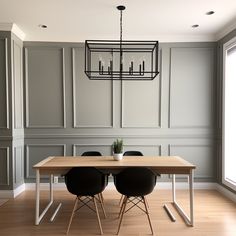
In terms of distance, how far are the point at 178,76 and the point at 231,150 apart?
1656 millimetres

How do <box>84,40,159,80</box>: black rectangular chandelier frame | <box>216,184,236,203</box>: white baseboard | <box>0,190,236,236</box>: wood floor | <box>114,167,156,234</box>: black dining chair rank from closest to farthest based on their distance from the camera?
<box>114,167,156,234</box>: black dining chair, <box>0,190,236,236</box>: wood floor, <box>84,40,159,80</box>: black rectangular chandelier frame, <box>216,184,236,203</box>: white baseboard

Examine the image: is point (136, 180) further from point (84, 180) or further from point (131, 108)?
point (131, 108)

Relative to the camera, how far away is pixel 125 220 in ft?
10.3

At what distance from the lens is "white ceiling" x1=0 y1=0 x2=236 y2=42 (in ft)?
10.5


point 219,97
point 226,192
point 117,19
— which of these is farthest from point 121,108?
point 226,192

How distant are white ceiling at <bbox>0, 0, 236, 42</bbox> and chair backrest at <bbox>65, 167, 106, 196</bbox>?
218 centimetres

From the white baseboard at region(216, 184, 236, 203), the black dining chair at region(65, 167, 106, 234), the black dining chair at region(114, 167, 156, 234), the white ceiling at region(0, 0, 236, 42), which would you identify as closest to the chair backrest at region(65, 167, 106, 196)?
the black dining chair at region(65, 167, 106, 234)

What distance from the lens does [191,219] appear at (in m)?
2.97

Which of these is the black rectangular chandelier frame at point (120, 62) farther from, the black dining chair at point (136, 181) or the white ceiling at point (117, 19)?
the black dining chair at point (136, 181)

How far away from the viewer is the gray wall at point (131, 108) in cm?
453

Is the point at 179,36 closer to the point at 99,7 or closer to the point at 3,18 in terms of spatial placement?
the point at 99,7

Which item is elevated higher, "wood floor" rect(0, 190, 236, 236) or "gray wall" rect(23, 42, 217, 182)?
"gray wall" rect(23, 42, 217, 182)

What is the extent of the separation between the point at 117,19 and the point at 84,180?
2.50m

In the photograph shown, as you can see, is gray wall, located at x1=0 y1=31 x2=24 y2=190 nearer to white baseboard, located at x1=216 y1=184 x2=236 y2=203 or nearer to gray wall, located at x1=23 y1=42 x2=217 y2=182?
gray wall, located at x1=23 y1=42 x2=217 y2=182
